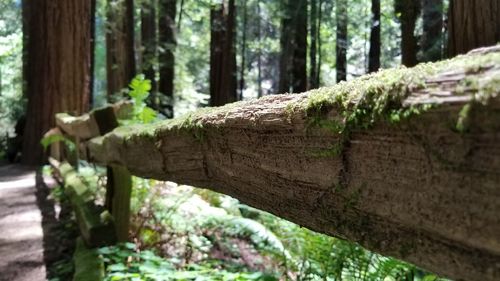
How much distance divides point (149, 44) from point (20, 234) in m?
13.1

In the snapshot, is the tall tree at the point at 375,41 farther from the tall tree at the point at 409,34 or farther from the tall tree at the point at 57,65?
Result: the tall tree at the point at 57,65

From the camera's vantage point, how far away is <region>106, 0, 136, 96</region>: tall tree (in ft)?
55.0

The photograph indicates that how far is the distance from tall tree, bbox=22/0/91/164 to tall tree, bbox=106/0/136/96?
4.94 m

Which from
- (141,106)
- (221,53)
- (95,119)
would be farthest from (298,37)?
(95,119)

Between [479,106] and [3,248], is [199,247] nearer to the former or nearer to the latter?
[3,248]

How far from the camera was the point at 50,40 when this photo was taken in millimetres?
11383

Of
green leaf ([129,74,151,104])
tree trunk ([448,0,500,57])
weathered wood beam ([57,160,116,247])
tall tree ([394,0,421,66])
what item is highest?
tall tree ([394,0,421,66])

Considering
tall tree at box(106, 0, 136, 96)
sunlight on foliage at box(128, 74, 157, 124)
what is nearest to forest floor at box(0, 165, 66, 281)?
sunlight on foliage at box(128, 74, 157, 124)

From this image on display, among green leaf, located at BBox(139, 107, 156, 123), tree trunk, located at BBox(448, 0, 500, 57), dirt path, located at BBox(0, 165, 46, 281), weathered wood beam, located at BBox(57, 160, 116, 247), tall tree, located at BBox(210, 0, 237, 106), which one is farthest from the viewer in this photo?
tall tree, located at BBox(210, 0, 237, 106)

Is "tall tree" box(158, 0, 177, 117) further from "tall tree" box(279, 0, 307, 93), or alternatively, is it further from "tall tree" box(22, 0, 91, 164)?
"tall tree" box(22, 0, 91, 164)

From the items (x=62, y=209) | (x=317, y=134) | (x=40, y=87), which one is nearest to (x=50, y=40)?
(x=40, y=87)

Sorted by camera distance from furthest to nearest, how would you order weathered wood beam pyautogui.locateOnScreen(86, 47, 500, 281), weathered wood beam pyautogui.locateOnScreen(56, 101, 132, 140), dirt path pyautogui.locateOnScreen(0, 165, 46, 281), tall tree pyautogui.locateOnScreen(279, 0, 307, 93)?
tall tree pyautogui.locateOnScreen(279, 0, 307, 93) < weathered wood beam pyautogui.locateOnScreen(56, 101, 132, 140) < dirt path pyautogui.locateOnScreen(0, 165, 46, 281) < weathered wood beam pyautogui.locateOnScreen(86, 47, 500, 281)

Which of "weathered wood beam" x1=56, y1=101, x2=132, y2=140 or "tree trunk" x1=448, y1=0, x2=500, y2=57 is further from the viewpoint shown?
"weathered wood beam" x1=56, y1=101, x2=132, y2=140

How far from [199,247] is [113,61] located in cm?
1445
